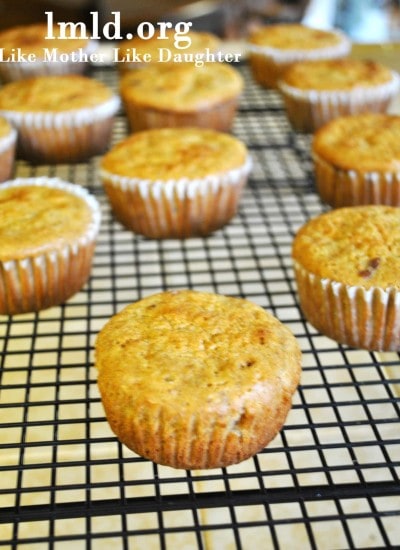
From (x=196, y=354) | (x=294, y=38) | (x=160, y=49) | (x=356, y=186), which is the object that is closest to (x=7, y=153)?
(x=160, y=49)

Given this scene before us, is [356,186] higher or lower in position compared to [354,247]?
lower

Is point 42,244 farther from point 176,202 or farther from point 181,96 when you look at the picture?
point 181,96

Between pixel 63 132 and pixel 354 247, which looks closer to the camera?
pixel 354 247

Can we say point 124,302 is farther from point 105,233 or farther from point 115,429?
point 115,429

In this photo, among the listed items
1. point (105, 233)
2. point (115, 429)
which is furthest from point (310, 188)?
point (115, 429)

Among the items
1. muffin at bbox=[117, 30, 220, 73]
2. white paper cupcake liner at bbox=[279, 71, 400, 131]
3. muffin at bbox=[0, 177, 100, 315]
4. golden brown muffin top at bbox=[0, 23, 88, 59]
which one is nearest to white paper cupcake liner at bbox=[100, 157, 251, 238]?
muffin at bbox=[0, 177, 100, 315]

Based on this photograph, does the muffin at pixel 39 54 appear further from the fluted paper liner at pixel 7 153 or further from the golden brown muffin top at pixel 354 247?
the golden brown muffin top at pixel 354 247
